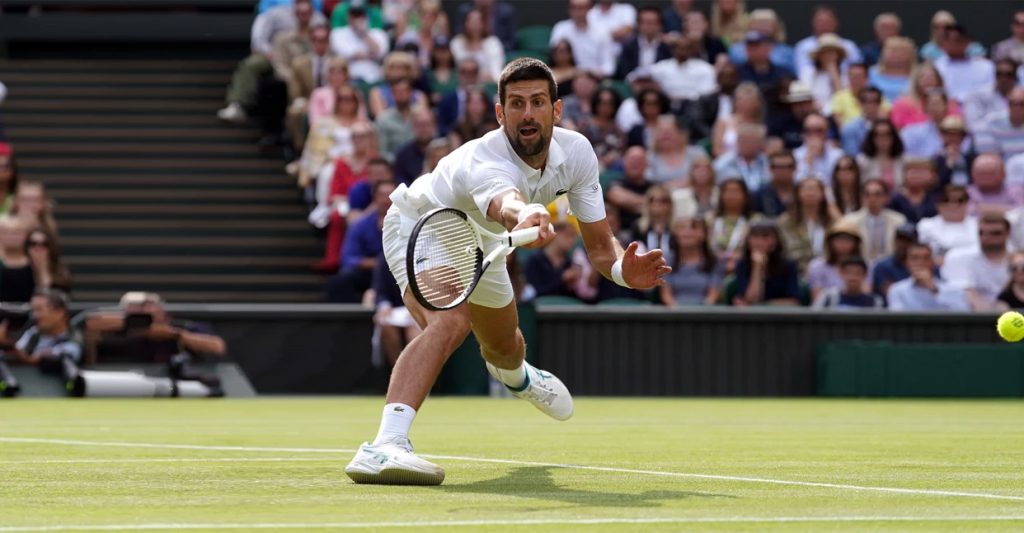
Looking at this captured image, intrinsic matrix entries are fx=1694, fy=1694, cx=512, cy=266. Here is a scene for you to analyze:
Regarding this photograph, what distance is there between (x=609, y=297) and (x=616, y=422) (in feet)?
17.5

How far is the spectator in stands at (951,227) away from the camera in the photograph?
1739 cm

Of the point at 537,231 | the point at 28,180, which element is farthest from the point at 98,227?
the point at 537,231

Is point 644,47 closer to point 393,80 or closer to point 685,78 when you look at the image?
point 685,78

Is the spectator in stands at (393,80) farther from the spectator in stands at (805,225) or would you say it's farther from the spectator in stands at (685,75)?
the spectator in stands at (805,225)

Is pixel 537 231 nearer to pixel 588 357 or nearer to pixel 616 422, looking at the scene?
pixel 616 422

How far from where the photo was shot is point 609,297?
1747cm

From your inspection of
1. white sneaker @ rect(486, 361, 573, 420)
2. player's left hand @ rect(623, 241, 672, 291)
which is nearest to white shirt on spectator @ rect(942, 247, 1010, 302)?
white sneaker @ rect(486, 361, 573, 420)

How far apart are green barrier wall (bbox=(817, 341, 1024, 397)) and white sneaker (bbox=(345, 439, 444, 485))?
10.7 m

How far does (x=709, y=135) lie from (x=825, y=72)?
5.72 feet

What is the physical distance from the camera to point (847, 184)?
17906 mm

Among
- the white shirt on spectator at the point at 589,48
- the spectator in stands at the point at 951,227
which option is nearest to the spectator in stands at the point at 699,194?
the spectator in stands at the point at 951,227

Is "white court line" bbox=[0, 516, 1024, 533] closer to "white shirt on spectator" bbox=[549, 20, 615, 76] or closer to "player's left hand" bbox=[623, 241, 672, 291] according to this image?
"player's left hand" bbox=[623, 241, 672, 291]

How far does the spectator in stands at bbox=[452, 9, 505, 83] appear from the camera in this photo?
20.0 meters

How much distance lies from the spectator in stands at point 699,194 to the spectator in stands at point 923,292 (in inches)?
83.4
